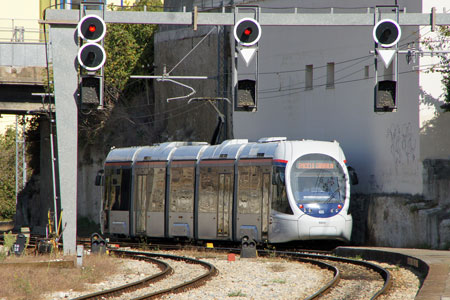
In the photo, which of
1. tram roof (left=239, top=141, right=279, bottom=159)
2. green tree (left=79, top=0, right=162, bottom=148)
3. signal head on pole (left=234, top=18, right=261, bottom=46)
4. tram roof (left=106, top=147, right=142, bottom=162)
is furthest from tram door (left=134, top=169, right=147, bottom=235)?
green tree (left=79, top=0, right=162, bottom=148)

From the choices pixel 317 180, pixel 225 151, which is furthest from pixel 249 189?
pixel 317 180

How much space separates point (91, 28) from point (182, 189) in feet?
34.7

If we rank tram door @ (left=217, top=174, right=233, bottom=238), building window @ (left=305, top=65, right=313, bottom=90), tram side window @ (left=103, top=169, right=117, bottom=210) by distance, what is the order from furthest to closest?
building window @ (left=305, top=65, right=313, bottom=90) → tram side window @ (left=103, top=169, right=117, bottom=210) → tram door @ (left=217, top=174, right=233, bottom=238)

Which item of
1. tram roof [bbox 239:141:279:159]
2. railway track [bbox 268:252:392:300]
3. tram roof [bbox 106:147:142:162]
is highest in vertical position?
tram roof [bbox 239:141:279:159]

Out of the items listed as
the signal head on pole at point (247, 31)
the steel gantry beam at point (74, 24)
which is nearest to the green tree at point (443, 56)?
the steel gantry beam at point (74, 24)

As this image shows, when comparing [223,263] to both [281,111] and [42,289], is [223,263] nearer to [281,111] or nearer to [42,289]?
[42,289]

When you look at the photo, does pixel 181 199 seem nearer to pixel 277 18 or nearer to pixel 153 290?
pixel 277 18

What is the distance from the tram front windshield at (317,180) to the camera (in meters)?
25.0

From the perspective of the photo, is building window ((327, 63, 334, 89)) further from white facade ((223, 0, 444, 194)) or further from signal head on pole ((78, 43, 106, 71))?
signal head on pole ((78, 43, 106, 71))

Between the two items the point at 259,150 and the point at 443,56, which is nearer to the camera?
the point at 259,150

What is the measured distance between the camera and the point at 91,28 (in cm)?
1873

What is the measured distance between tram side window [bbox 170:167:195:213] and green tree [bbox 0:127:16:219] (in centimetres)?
4598

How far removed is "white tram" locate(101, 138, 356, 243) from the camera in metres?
24.9

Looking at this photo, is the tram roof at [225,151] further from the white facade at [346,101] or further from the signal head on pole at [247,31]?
the signal head on pole at [247,31]
